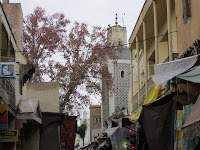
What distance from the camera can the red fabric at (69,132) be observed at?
22.2 metres

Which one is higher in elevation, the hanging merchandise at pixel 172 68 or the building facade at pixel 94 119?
the hanging merchandise at pixel 172 68

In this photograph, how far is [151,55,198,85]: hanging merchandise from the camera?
845cm

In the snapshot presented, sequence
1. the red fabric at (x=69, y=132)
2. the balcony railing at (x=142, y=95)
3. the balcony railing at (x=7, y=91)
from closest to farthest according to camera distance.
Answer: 1. the balcony railing at (x=7, y=91)
2. the balcony railing at (x=142, y=95)
3. the red fabric at (x=69, y=132)

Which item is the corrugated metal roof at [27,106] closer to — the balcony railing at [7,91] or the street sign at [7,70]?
the balcony railing at [7,91]

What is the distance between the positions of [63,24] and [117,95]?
57.6 ft

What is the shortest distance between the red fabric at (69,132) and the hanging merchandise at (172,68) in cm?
1315

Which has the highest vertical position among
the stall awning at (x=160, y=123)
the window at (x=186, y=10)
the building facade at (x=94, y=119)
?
the window at (x=186, y=10)

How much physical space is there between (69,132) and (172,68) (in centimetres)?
1477

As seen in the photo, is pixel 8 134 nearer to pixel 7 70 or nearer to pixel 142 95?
pixel 7 70

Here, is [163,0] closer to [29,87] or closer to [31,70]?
[31,70]

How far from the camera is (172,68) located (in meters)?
8.95

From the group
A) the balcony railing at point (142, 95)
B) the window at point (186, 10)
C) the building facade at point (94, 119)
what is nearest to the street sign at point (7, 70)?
the window at point (186, 10)

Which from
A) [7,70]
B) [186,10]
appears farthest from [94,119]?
[186,10]

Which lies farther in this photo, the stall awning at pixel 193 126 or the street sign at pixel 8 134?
the street sign at pixel 8 134
